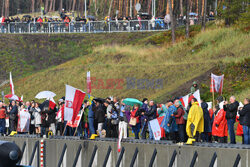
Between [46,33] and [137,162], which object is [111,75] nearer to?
[46,33]

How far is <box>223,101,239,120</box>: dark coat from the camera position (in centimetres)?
1734

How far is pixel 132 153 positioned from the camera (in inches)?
738

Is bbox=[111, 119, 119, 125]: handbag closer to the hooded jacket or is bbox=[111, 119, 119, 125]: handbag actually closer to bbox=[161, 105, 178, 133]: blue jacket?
bbox=[161, 105, 178, 133]: blue jacket

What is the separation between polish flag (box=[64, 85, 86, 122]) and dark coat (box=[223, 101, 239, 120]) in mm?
5734

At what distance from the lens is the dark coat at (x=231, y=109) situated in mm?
17344

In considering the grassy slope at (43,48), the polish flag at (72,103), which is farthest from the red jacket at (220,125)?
the grassy slope at (43,48)

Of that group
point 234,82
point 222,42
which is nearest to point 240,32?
point 222,42

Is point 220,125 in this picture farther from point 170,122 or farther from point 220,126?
point 170,122

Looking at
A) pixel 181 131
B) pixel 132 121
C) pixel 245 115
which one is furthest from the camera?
pixel 132 121

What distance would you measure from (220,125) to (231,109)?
98cm

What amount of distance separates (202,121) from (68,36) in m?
46.5

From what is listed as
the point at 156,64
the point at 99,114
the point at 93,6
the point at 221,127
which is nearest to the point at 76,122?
the point at 99,114

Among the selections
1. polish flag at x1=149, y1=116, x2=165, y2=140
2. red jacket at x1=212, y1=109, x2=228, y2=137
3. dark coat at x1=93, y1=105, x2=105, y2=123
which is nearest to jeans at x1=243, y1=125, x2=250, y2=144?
red jacket at x1=212, y1=109, x2=228, y2=137

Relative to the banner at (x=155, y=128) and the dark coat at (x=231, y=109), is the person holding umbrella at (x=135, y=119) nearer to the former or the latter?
the banner at (x=155, y=128)
